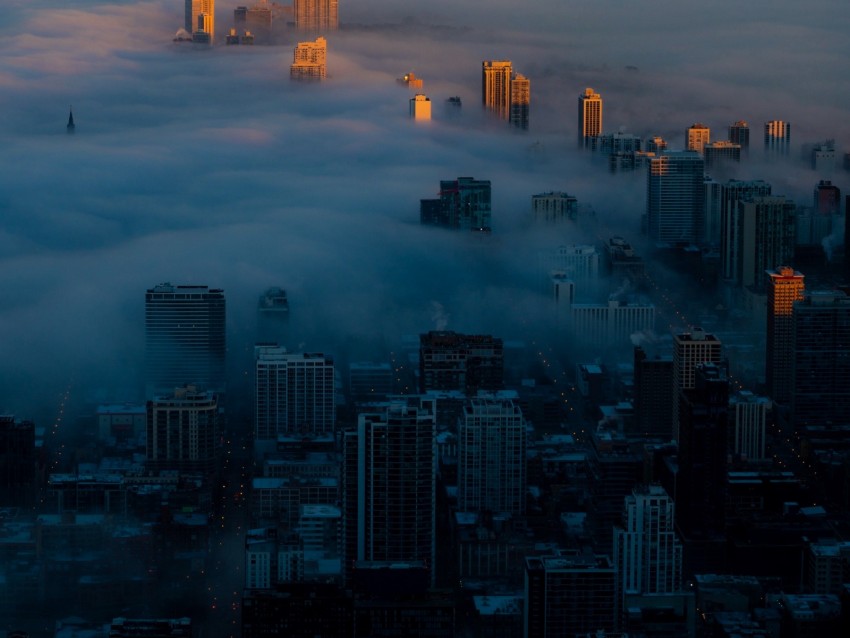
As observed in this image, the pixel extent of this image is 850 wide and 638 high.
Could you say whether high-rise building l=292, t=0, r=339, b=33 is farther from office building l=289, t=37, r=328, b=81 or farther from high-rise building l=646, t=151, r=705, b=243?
high-rise building l=646, t=151, r=705, b=243

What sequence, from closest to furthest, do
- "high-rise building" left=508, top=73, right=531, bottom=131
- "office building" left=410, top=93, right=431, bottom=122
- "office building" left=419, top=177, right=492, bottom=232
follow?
1. "office building" left=419, top=177, right=492, bottom=232
2. "office building" left=410, top=93, right=431, bottom=122
3. "high-rise building" left=508, top=73, right=531, bottom=131

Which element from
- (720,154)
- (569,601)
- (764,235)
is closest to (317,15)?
(720,154)

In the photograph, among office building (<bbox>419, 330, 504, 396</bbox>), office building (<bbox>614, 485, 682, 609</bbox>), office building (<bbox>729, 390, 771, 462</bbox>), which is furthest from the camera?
office building (<bbox>419, 330, 504, 396</bbox>)

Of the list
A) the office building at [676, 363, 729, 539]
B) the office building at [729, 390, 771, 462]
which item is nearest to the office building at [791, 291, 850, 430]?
the office building at [729, 390, 771, 462]

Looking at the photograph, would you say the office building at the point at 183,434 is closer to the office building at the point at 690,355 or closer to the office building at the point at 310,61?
the office building at the point at 690,355

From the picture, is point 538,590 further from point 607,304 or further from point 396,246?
point 396,246

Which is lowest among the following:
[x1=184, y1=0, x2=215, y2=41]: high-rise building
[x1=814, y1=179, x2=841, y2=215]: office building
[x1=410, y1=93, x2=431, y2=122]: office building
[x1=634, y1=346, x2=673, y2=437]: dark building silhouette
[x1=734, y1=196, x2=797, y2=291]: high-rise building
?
[x1=634, y1=346, x2=673, y2=437]: dark building silhouette
